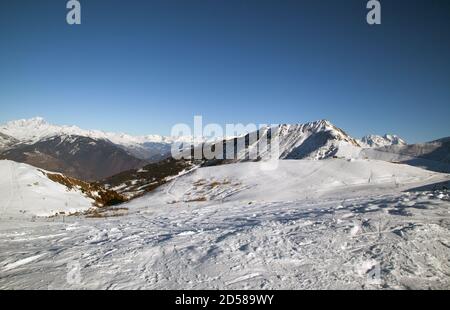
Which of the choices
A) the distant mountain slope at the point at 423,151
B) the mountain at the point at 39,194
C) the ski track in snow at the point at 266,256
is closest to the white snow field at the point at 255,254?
the ski track in snow at the point at 266,256

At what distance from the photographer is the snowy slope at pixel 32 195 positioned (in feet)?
103

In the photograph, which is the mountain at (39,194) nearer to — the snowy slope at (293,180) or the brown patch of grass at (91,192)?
the brown patch of grass at (91,192)

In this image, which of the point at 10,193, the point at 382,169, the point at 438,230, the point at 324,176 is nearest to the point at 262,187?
the point at 324,176

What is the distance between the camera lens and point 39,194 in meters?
35.9

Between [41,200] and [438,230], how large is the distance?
38678 mm

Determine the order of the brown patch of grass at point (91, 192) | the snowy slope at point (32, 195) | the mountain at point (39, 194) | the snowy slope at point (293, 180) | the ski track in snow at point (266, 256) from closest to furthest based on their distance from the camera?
the ski track in snow at point (266, 256) < the snowy slope at point (293, 180) < the snowy slope at point (32, 195) < the mountain at point (39, 194) < the brown patch of grass at point (91, 192)

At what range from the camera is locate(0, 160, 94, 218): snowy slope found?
31408mm

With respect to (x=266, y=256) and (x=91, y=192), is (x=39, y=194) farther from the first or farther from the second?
(x=266, y=256)

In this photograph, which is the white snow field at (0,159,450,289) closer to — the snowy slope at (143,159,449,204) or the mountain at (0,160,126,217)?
the snowy slope at (143,159,449,204)

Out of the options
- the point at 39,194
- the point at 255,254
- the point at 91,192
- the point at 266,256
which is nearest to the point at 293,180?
the point at 255,254

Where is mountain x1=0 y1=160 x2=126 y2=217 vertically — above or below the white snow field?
below

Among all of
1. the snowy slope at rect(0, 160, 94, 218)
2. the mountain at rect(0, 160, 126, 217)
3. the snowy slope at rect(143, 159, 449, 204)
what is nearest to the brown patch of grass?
the mountain at rect(0, 160, 126, 217)

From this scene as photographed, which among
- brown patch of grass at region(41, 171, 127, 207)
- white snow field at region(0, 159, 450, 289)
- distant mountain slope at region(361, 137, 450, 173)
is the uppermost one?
distant mountain slope at region(361, 137, 450, 173)

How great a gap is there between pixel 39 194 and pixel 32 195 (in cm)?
100
